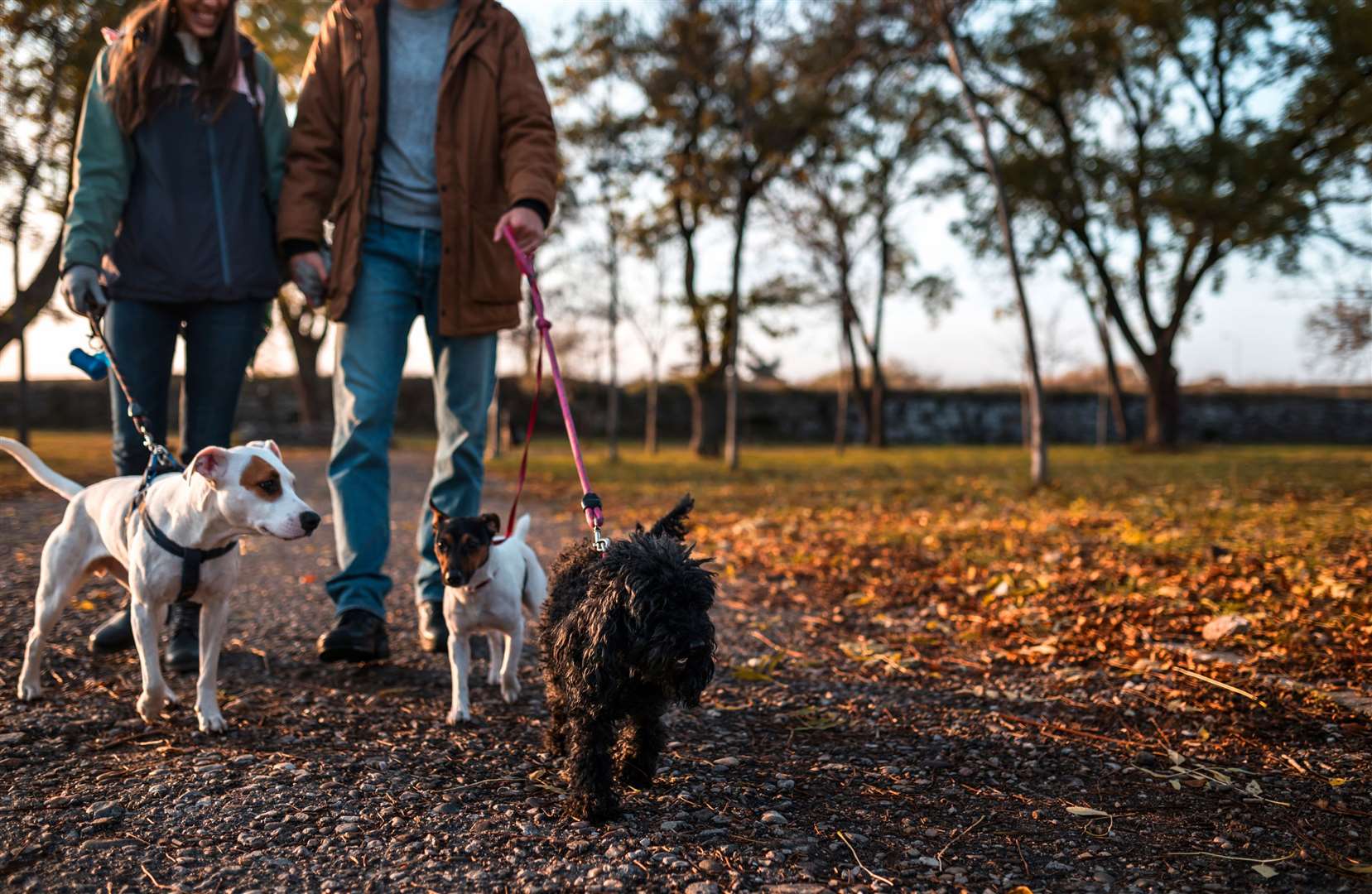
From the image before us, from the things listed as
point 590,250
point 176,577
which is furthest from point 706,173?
point 176,577

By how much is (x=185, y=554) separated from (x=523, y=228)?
179 centimetres

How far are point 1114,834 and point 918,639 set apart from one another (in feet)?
7.73

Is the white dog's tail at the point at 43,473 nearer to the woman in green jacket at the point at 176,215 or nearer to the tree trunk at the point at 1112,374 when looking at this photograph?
the woman in green jacket at the point at 176,215

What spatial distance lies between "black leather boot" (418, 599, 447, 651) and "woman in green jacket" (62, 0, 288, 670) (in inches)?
37.6

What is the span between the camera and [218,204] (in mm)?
3871

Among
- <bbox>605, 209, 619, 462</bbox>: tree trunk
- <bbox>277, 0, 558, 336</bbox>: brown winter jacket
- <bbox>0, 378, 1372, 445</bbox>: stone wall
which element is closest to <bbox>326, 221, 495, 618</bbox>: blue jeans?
<bbox>277, 0, 558, 336</bbox>: brown winter jacket

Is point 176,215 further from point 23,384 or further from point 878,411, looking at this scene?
point 878,411

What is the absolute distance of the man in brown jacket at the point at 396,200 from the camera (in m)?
3.95

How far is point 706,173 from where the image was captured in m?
20.4

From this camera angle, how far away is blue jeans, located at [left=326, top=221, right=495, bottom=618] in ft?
13.1

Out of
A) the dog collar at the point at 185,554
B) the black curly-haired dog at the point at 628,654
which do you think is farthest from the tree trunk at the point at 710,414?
the black curly-haired dog at the point at 628,654

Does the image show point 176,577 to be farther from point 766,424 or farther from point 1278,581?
point 766,424

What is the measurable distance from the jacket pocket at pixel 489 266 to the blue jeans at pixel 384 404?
8.0 inches

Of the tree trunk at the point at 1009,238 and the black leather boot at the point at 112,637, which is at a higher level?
the tree trunk at the point at 1009,238
